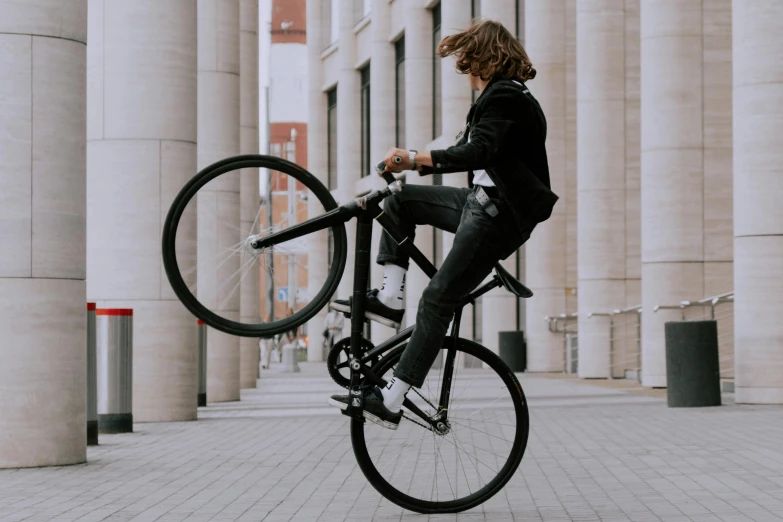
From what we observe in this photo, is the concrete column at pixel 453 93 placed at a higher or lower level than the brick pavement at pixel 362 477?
higher

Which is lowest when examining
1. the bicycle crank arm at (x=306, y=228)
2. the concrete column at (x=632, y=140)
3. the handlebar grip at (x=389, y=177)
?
the bicycle crank arm at (x=306, y=228)

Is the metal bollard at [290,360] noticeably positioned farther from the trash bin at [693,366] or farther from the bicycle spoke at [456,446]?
the bicycle spoke at [456,446]

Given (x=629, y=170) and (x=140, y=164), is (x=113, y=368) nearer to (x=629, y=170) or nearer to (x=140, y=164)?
(x=140, y=164)

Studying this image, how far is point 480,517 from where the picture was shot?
7625mm

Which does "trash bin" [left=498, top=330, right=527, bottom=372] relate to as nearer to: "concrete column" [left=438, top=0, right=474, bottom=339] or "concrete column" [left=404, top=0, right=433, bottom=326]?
"concrete column" [left=438, top=0, right=474, bottom=339]

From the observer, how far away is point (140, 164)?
15438 millimetres

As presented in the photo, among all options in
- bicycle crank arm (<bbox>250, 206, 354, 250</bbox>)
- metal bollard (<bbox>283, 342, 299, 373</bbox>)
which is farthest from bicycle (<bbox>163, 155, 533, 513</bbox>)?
metal bollard (<bbox>283, 342, 299, 373</bbox>)

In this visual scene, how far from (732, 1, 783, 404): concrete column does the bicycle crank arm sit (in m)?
11.2

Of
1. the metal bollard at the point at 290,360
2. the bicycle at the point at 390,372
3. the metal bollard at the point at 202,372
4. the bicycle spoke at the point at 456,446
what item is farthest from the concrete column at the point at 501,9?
the bicycle spoke at the point at 456,446

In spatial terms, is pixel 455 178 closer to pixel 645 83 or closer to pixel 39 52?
pixel 645 83

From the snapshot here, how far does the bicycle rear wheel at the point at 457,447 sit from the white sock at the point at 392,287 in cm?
50

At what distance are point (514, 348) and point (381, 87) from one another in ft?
47.6

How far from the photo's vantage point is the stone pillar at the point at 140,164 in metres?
15.4

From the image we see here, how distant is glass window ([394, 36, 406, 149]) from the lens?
146ft
